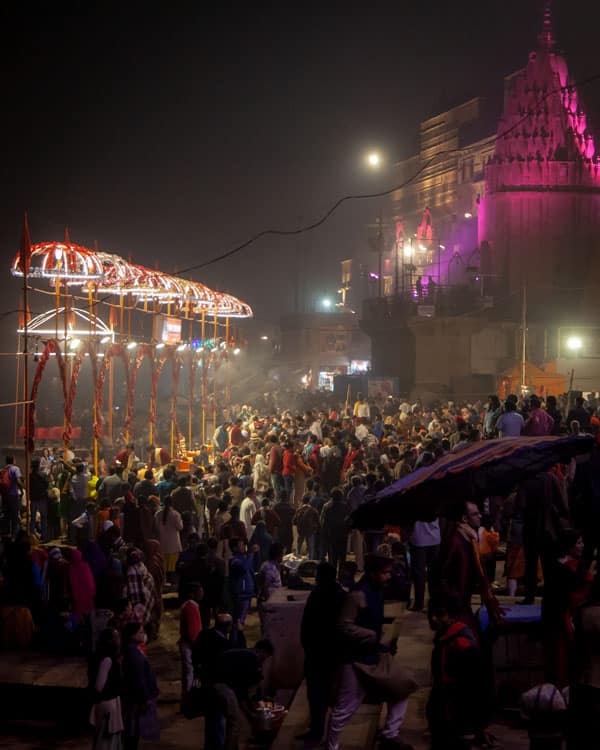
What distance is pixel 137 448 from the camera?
2931 centimetres

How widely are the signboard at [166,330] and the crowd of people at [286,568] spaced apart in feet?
25.7

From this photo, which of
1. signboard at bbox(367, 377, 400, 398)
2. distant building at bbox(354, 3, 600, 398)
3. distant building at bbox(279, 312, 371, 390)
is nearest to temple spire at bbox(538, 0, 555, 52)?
distant building at bbox(354, 3, 600, 398)

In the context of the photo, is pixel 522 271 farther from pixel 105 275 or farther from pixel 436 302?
pixel 105 275

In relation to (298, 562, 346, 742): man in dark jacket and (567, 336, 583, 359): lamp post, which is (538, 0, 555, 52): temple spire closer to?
(567, 336, 583, 359): lamp post

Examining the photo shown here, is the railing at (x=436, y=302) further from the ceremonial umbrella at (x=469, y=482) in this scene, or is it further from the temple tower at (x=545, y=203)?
the ceremonial umbrella at (x=469, y=482)

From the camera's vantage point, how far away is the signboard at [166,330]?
2747cm

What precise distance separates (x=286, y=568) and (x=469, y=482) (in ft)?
18.0

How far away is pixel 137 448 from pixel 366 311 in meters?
20.0

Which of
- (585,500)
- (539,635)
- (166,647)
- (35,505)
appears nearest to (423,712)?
(539,635)

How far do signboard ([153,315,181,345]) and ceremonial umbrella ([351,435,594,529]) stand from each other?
66.8 feet

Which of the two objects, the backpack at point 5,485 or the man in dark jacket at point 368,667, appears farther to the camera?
the backpack at point 5,485

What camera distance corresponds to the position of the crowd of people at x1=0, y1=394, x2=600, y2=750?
6.58m

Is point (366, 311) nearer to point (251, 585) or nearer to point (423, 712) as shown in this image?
point (251, 585)

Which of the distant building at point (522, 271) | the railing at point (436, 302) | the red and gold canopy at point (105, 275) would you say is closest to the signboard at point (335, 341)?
the distant building at point (522, 271)
